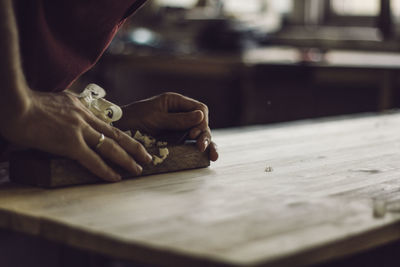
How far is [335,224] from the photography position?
88 cm

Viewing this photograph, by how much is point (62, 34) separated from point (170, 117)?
0.82ft

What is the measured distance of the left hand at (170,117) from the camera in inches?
52.1

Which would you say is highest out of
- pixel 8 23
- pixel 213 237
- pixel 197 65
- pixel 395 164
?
pixel 8 23

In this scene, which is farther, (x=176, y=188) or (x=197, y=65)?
(x=197, y=65)

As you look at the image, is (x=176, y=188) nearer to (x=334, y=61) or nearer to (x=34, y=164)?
(x=34, y=164)

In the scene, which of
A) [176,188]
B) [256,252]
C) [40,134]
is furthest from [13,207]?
[256,252]

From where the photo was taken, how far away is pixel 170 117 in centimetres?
133

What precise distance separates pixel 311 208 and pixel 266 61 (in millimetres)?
3113

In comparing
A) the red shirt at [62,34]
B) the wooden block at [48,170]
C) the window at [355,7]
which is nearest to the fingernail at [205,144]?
the wooden block at [48,170]

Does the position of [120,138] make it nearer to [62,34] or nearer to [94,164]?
[94,164]

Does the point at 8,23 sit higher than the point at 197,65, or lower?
higher

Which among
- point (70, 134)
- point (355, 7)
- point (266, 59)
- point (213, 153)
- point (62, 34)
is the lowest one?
point (266, 59)

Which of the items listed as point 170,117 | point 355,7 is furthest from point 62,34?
point 355,7

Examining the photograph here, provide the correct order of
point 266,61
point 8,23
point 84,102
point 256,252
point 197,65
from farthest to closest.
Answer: point 197,65 < point 266,61 < point 84,102 < point 8,23 < point 256,252
